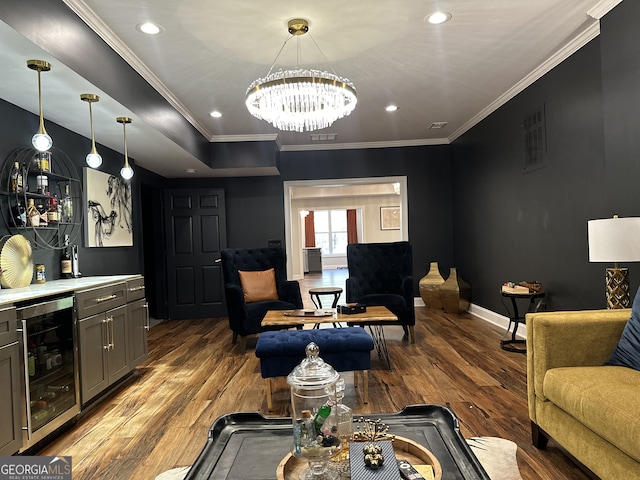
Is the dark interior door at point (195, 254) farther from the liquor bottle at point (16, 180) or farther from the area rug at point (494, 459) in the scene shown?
the area rug at point (494, 459)

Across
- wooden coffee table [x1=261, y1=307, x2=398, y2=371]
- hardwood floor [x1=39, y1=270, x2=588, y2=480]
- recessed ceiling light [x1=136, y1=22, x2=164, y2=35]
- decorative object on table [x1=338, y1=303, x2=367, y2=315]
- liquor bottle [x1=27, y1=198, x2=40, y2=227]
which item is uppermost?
recessed ceiling light [x1=136, y1=22, x2=164, y2=35]

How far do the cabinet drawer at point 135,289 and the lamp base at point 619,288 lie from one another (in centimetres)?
355

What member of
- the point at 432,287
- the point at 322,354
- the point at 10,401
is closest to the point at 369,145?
the point at 432,287

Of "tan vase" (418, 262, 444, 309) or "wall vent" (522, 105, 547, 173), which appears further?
"tan vase" (418, 262, 444, 309)

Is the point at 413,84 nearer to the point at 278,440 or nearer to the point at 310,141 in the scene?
the point at 310,141

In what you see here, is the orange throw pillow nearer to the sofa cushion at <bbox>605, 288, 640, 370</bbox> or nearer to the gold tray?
the sofa cushion at <bbox>605, 288, 640, 370</bbox>

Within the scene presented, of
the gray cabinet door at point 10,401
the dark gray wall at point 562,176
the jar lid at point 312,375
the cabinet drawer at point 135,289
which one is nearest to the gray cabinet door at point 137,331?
the cabinet drawer at point 135,289

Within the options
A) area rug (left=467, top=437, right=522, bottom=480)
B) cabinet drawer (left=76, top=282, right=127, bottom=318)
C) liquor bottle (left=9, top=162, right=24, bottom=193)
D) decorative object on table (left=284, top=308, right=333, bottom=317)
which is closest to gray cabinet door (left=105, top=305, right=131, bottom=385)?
cabinet drawer (left=76, top=282, right=127, bottom=318)

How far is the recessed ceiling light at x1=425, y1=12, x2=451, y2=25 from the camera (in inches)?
118

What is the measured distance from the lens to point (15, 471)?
1856 millimetres

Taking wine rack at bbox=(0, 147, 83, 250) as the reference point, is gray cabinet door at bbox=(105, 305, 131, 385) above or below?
below

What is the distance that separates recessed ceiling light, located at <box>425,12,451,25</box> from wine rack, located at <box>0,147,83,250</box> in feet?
10.1

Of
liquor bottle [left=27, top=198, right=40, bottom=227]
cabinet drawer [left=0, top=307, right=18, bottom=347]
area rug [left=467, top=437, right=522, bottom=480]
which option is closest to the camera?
area rug [left=467, top=437, right=522, bottom=480]

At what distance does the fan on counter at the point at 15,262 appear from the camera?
289 centimetres
